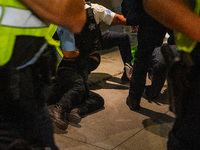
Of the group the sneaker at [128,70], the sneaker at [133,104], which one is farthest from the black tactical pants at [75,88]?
the sneaker at [128,70]

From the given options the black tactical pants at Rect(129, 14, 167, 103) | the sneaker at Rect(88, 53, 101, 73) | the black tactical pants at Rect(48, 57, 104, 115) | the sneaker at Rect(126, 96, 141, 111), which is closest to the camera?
the black tactical pants at Rect(129, 14, 167, 103)

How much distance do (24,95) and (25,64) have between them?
145mm

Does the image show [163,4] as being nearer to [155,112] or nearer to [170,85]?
[170,85]

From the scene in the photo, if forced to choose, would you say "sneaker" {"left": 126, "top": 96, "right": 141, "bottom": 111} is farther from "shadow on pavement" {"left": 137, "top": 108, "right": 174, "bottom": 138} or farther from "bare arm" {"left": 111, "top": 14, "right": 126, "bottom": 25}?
"bare arm" {"left": 111, "top": 14, "right": 126, "bottom": 25}

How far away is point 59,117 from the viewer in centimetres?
348

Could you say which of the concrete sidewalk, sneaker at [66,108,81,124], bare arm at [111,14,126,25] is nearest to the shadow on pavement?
the concrete sidewalk

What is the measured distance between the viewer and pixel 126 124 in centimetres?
371

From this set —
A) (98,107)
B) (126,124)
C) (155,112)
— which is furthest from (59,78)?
(155,112)

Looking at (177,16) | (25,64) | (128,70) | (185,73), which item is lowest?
(128,70)

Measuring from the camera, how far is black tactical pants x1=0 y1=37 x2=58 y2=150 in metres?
1.43

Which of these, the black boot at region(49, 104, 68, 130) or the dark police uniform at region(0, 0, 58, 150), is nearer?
the dark police uniform at region(0, 0, 58, 150)

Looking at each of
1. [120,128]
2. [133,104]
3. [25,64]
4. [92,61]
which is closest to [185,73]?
[25,64]

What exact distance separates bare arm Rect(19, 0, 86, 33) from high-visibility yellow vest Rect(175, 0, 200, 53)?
50cm

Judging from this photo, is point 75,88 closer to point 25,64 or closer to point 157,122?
point 157,122
